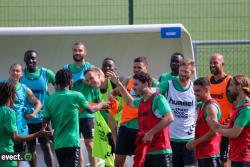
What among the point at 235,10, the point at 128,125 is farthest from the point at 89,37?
the point at 235,10

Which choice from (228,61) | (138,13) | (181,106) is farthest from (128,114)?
(138,13)

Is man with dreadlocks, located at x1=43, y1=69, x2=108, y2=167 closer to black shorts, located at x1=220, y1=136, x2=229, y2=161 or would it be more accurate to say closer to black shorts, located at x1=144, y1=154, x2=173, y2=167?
black shorts, located at x1=144, y1=154, x2=173, y2=167

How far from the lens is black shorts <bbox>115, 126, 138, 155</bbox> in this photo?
10523 mm

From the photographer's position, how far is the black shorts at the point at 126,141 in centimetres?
1052

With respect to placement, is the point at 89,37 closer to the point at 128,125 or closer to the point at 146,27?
the point at 146,27

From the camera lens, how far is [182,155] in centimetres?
1011

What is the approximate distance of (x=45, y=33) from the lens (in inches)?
478

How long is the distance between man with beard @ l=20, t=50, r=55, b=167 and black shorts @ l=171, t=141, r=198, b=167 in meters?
2.25

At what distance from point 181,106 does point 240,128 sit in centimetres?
204

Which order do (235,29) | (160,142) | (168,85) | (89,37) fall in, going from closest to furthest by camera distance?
(160,142), (168,85), (89,37), (235,29)

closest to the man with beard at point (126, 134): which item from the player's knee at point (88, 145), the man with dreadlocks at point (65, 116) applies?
the player's knee at point (88, 145)

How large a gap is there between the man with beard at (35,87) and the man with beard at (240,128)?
3.76 meters

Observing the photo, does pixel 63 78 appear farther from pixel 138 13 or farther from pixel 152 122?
pixel 138 13

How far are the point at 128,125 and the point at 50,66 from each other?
297 centimetres
